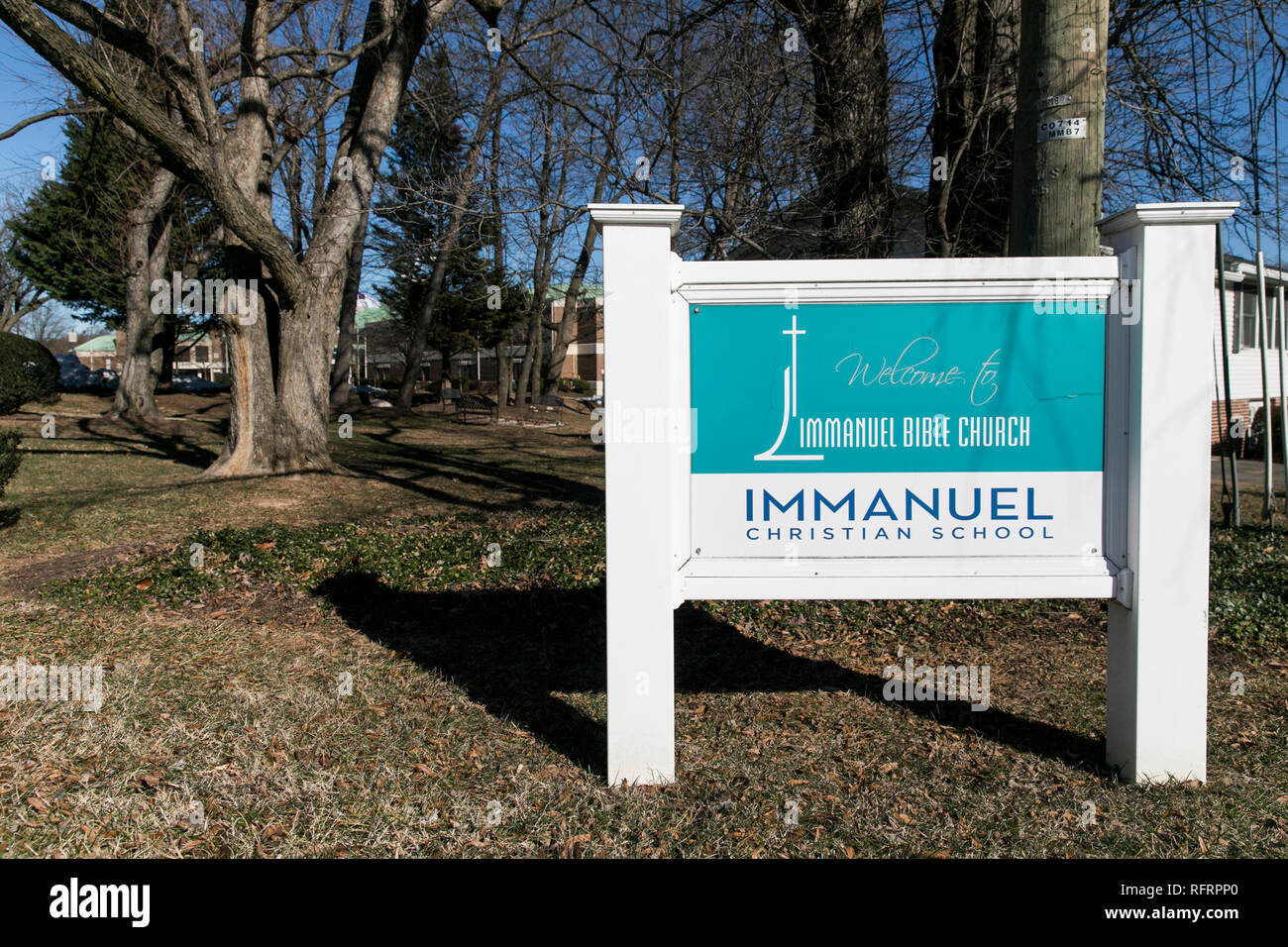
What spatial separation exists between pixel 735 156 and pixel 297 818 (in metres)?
6.63

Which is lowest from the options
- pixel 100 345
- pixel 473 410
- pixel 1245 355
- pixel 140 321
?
pixel 473 410

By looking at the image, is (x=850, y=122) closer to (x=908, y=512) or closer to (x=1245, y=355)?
(x=908, y=512)

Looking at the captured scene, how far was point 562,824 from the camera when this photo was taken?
3494 millimetres

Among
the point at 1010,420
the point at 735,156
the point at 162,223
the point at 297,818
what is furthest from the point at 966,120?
the point at 162,223

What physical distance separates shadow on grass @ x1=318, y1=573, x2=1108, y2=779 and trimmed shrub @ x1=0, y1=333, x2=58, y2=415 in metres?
18.2

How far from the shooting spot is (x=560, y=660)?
555 centimetres

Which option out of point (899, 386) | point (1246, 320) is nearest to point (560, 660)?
point (899, 386)

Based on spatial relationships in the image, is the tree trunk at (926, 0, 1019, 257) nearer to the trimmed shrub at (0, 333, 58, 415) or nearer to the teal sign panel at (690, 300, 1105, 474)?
the teal sign panel at (690, 300, 1105, 474)

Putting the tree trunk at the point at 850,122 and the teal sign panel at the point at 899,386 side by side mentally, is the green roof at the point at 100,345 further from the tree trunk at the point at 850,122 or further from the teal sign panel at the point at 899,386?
the teal sign panel at the point at 899,386

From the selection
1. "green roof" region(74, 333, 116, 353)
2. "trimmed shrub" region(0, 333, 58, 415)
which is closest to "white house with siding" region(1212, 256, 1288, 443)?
"trimmed shrub" region(0, 333, 58, 415)

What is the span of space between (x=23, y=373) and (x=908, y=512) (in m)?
23.8

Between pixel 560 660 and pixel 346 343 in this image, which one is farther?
pixel 346 343

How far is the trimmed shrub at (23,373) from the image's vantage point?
20672 mm

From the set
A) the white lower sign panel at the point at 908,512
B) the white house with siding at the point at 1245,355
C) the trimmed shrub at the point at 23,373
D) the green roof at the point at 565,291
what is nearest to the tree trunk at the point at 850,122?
the green roof at the point at 565,291
